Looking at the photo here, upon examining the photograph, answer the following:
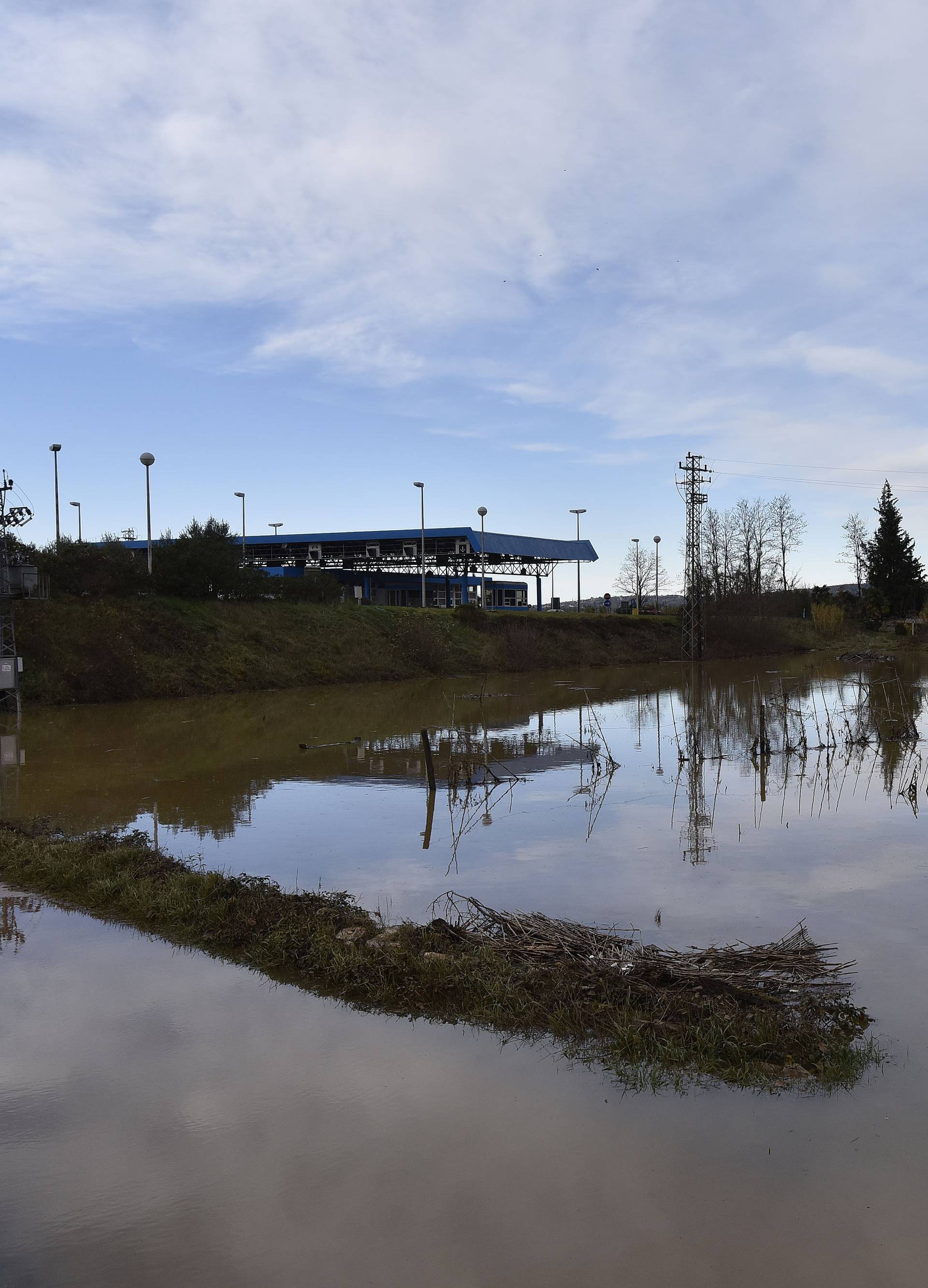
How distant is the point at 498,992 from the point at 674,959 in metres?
1.45

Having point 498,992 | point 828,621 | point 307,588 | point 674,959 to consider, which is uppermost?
point 307,588

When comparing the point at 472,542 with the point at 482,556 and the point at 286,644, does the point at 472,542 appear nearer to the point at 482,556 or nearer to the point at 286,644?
the point at 482,556

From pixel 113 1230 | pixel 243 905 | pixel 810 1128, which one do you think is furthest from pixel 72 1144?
pixel 810 1128

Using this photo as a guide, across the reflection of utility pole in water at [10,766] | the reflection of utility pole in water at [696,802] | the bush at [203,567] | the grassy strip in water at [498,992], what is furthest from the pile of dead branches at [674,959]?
the bush at [203,567]

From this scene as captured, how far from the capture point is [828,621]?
76.6 metres

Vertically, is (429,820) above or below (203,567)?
below

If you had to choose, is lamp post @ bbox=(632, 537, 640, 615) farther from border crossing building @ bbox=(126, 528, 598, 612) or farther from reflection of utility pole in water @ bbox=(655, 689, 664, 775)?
reflection of utility pole in water @ bbox=(655, 689, 664, 775)

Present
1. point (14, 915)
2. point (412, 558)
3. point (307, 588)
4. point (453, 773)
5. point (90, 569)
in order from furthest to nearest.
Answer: point (412, 558) < point (307, 588) < point (90, 569) < point (453, 773) < point (14, 915)

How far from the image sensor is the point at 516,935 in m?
8.26

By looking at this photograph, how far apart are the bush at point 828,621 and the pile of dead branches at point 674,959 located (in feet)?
238

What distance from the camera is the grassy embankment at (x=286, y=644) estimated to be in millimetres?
34375

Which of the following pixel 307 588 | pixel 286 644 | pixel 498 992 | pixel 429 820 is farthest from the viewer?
pixel 307 588

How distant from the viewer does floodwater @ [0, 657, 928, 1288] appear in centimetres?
461

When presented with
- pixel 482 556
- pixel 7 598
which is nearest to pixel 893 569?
pixel 482 556
